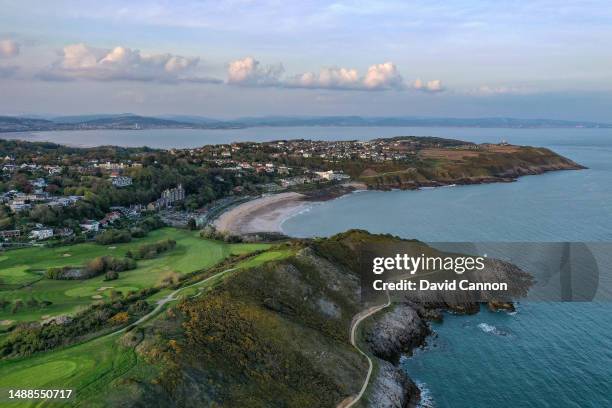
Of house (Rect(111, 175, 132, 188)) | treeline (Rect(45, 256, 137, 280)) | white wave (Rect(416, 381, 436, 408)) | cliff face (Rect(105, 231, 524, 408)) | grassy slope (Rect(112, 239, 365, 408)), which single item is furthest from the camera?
house (Rect(111, 175, 132, 188))

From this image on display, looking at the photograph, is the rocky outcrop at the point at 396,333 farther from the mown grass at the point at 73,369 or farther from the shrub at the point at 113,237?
the shrub at the point at 113,237

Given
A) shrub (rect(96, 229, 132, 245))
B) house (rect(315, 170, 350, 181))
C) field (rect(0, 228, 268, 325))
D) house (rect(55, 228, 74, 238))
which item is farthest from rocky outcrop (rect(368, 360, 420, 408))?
house (rect(315, 170, 350, 181))

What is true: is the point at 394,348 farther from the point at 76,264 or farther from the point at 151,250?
the point at 76,264

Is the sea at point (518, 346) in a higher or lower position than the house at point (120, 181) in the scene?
lower

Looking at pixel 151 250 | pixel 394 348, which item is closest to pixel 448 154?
pixel 151 250

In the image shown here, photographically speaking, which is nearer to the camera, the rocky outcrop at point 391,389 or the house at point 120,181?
the rocky outcrop at point 391,389

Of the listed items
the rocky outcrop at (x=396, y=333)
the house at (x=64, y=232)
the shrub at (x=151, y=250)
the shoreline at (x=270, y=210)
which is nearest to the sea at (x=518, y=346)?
the rocky outcrop at (x=396, y=333)

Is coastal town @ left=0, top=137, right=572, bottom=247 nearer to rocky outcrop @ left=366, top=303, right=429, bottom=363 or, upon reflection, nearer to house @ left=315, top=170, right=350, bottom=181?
house @ left=315, top=170, right=350, bottom=181
